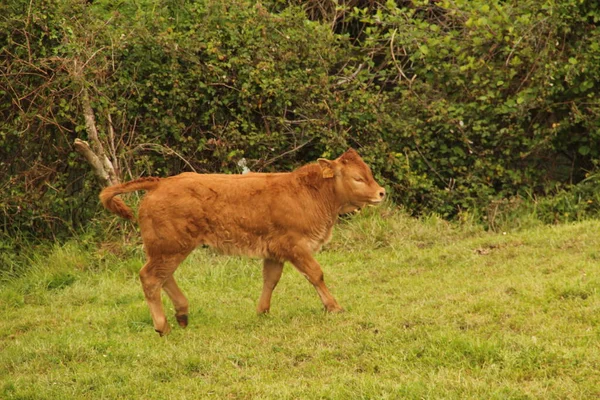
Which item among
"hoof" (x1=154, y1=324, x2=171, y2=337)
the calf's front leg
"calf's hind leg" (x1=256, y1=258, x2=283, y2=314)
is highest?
the calf's front leg

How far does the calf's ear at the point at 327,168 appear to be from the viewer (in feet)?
29.9

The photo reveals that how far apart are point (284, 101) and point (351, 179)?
4.23m

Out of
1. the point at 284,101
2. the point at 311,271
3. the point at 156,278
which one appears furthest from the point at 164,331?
the point at 284,101

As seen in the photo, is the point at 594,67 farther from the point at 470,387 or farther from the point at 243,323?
the point at 470,387

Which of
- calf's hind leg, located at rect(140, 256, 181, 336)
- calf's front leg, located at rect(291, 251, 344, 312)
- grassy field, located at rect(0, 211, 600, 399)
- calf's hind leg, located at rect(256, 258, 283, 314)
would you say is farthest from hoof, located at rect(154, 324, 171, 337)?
calf's front leg, located at rect(291, 251, 344, 312)

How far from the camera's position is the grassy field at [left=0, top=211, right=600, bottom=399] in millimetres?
6785

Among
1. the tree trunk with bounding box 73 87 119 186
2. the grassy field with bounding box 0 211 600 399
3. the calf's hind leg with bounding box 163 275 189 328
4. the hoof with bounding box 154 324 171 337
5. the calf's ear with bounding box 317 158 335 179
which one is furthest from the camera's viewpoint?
the tree trunk with bounding box 73 87 119 186

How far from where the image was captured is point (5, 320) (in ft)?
32.3

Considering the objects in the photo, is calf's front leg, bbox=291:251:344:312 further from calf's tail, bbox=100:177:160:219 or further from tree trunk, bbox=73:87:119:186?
tree trunk, bbox=73:87:119:186

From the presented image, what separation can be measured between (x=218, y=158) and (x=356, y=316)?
5.10 m

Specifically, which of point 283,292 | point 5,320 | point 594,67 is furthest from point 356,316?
point 594,67

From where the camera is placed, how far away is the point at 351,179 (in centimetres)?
913

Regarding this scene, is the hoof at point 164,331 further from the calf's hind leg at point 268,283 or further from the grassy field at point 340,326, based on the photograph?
the calf's hind leg at point 268,283

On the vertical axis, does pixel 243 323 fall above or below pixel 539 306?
below
